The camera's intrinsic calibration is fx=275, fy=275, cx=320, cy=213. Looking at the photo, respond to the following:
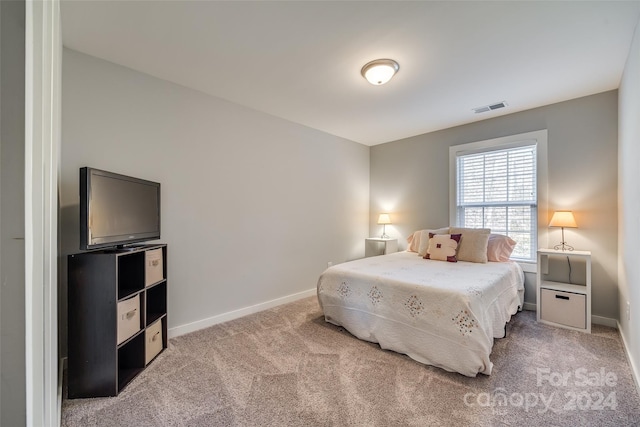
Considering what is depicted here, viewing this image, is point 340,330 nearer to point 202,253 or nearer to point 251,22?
point 202,253

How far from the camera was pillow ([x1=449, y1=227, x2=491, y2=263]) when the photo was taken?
3.21 meters

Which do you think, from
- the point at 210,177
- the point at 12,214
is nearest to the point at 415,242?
the point at 210,177

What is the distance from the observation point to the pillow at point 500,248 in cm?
328

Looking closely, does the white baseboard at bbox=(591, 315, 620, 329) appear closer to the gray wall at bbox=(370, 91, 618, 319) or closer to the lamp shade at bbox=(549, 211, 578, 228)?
the gray wall at bbox=(370, 91, 618, 319)

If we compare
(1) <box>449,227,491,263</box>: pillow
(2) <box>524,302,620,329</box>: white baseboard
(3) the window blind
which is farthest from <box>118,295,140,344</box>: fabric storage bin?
(2) <box>524,302,620,329</box>: white baseboard

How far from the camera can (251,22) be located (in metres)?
1.87

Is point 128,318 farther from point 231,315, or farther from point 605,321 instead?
point 605,321

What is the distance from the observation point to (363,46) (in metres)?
2.12

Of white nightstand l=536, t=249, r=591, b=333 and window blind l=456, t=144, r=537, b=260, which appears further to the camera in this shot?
window blind l=456, t=144, r=537, b=260

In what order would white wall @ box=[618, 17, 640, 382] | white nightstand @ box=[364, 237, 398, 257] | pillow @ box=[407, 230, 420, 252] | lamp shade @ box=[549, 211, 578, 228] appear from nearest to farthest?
white wall @ box=[618, 17, 640, 382]
lamp shade @ box=[549, 211, 578, 228]
pillow @ box=[407, 230, 420, 252]
white nightstand @ box=[364, 237, 398, 257]

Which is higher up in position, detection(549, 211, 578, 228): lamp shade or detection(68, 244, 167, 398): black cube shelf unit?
detection(549, 211, 578, 228): lamp shade

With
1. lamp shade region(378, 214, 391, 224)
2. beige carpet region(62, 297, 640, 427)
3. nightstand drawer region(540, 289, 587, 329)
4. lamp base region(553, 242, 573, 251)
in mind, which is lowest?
beige carpet region(62, 297, 640, 427)

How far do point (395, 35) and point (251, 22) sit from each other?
102cm

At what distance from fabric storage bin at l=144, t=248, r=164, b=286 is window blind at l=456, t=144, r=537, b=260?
3.78 metres
